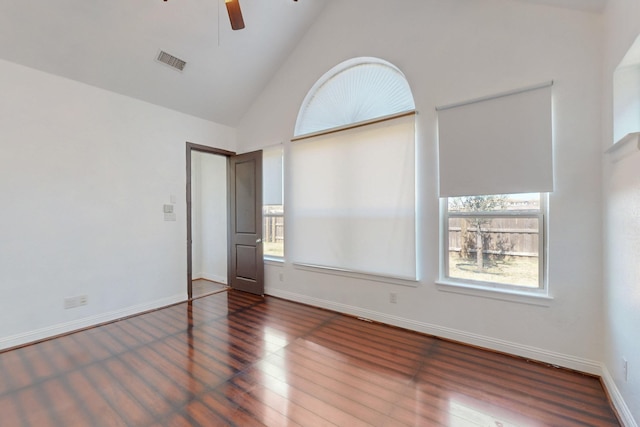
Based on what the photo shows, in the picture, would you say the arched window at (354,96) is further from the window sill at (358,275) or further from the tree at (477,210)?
the window sill at (358,275)

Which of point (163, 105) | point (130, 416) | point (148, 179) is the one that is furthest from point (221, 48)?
point (130, 416)

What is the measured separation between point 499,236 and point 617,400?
1340 mm

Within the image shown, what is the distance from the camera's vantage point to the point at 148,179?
3832 millimetres

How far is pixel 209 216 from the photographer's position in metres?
5.58

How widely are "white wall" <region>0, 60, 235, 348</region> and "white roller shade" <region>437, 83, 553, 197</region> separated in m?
3.71

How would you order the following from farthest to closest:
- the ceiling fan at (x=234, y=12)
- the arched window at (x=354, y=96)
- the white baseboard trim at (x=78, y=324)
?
the arched window at (x=354, y=96)
the white baseboard trim at (x=78, y=324)
the ceiling fan at (x=234, y=12)

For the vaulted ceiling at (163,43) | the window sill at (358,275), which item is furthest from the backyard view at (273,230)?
the vaulted ceiling at (163,43)

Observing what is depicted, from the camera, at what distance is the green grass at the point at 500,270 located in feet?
8.30

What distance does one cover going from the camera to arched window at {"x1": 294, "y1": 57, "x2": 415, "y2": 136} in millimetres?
3332

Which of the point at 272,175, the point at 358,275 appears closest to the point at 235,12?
the point at 272,175

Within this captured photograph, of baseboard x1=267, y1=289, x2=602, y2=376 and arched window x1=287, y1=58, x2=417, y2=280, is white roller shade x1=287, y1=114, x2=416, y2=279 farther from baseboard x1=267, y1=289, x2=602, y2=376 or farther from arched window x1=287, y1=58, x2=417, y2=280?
baseboard x1=267, y1=289, x2=602, y2=376

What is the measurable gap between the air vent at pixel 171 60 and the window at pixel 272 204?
156 centimetres

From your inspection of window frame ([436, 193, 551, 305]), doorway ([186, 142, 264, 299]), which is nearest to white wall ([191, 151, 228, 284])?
doorway ([186, 142, 264, 299])

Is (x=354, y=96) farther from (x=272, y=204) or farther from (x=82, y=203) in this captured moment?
(x=82, y=203)
